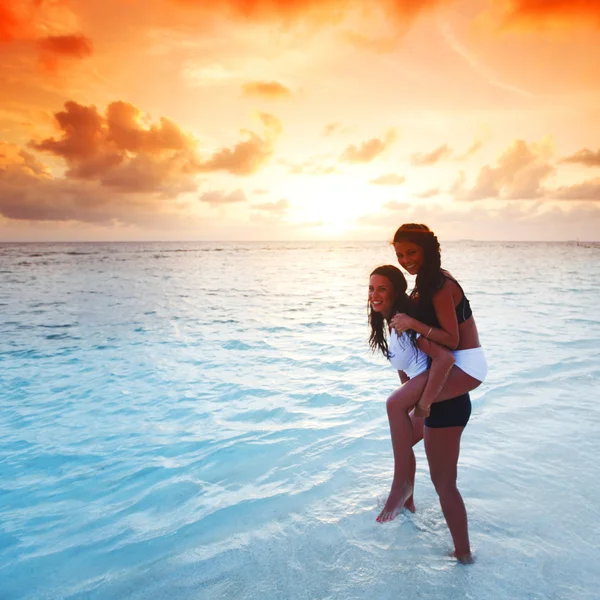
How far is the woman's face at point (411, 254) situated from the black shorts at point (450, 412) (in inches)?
39.7

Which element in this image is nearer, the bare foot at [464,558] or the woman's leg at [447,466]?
the woman's leg at [447,466]

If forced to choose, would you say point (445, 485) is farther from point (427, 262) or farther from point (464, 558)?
point (427, 262)

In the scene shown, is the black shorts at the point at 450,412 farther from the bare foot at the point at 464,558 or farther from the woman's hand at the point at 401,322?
the bare foot at the point at 464,558

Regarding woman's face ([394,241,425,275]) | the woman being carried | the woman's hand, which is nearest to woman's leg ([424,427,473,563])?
the woman being carried

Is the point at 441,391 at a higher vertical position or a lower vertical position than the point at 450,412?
higher

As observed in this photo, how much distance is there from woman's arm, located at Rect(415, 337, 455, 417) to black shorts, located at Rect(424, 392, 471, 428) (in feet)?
0.40

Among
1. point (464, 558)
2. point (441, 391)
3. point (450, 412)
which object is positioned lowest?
point (464, 558)

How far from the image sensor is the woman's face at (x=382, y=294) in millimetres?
3283

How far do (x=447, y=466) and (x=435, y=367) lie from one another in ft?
2.62

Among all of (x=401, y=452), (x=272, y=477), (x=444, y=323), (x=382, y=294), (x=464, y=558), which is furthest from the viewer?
(x=272, y=477)

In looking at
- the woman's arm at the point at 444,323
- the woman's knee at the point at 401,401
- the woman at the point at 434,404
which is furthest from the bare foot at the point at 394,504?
the woman's arm at the point at 444,323

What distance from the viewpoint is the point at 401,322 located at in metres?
3.08

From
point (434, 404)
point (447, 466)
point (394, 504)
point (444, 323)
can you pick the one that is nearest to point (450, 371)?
point (434, 404)

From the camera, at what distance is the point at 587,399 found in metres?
6.98
